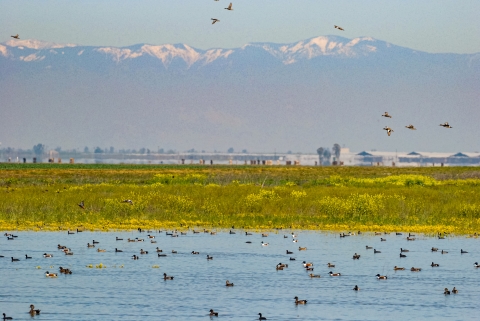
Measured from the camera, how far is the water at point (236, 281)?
82.6 ft

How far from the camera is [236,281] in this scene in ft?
97.8

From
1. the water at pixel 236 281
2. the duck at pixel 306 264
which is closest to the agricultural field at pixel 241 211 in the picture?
the water at pixel 236 281

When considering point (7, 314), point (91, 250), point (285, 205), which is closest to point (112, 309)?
point (7, 314)

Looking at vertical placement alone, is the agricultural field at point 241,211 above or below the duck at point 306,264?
above

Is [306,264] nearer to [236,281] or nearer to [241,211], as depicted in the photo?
[236,281]

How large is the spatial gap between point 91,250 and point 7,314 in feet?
41.7

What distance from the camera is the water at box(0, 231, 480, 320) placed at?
992 inches

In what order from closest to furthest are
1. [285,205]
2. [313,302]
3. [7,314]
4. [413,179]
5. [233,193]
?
[7,314], [313,302], [285,205], [233,193], [413,179]

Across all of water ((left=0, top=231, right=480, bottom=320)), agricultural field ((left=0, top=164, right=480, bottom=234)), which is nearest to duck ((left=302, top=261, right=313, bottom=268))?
water ((left=0, top=231, right=480, bottom=320))

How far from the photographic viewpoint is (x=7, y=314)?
24.4m

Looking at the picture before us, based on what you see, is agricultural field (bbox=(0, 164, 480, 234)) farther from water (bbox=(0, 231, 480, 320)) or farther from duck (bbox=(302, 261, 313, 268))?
duck (bbox=(302, 261, 313, 268))

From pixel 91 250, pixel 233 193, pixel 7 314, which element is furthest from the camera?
pixel 233 193

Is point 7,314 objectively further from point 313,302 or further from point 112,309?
point 313,302

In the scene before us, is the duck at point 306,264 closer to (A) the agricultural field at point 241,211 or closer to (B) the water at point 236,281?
(B) the water at point 236,281
